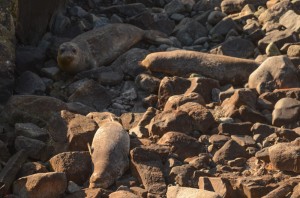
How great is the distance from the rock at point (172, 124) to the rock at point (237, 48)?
2.37 meters

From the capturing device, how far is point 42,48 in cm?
981

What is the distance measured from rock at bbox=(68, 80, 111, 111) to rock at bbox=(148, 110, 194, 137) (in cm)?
133

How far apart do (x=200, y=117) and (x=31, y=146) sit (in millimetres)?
1806

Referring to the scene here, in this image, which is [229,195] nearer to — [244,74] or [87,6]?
[244,74]

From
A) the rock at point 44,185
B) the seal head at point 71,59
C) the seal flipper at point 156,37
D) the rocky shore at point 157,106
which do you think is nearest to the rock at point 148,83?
the rocky shore at point 157,106

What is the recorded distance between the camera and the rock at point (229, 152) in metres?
6.74

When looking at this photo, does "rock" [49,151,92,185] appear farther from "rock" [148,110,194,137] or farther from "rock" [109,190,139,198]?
"rock" [148,110,194,137]

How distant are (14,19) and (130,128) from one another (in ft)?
10.0

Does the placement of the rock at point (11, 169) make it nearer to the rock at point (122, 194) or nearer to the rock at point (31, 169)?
the rock at point (31, 169)

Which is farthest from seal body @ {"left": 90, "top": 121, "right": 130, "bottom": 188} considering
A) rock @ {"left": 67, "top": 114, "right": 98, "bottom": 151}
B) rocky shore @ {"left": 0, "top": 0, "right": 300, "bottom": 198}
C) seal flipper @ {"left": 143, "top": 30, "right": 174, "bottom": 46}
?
seal flipper @ {"left": 143, "top": 30, "right": 174, "bottom": 46}

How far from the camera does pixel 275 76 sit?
813 centimetres

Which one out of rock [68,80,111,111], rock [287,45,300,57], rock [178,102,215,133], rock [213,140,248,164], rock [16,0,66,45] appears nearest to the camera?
rock [213,140,248,164]

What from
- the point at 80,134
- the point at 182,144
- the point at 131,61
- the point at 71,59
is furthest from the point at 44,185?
the point at 131,61

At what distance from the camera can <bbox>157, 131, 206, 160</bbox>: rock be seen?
269 inches
